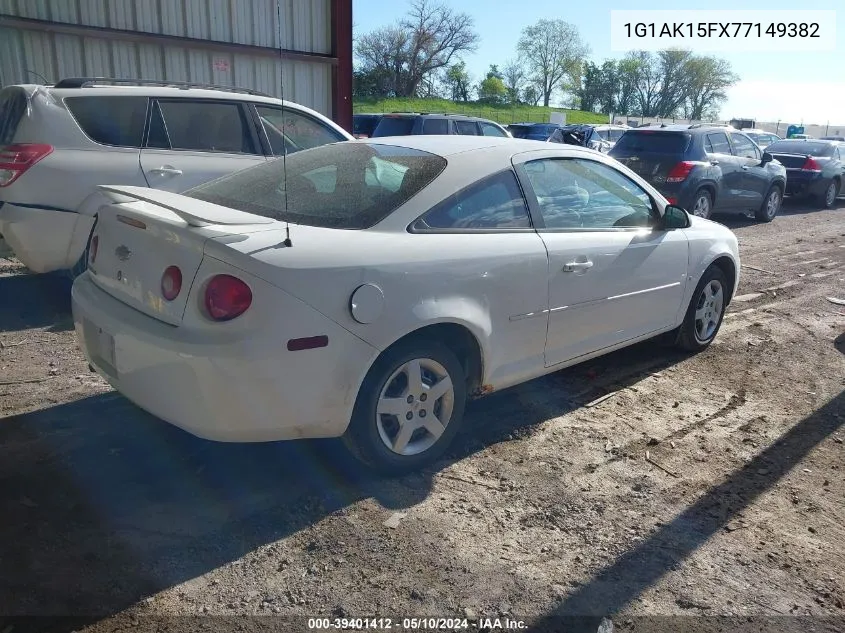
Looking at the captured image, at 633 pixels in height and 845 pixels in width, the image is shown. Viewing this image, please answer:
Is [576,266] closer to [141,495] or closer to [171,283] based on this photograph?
[171,283]

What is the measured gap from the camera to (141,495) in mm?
3254

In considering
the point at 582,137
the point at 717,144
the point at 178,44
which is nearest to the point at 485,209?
the point at 178,44

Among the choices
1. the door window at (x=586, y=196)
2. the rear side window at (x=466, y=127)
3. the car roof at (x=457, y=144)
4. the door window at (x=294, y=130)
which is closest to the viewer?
the car roof at (x=457, y=144)

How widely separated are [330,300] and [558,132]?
21.9 meters

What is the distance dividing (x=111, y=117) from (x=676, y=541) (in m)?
5.32

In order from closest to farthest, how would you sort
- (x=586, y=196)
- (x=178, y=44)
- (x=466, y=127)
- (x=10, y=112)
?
1. (x=586, y=196)
2. (x=10, y=112)
3. (x=178, y=44)
4. (x=466, y=127)

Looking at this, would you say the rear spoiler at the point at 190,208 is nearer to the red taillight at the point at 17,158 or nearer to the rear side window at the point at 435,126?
the red taillight at the point at 17,158

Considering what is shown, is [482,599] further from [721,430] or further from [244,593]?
[721,430]

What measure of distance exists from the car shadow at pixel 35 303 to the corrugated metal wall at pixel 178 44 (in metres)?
3.76

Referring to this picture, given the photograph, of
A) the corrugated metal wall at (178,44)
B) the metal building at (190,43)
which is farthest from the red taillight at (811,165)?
the corrugated metal wall at (178,44)

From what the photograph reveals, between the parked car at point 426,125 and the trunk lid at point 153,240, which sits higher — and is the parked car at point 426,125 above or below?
above

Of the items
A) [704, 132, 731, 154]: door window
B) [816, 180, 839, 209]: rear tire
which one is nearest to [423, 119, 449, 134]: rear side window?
[704, 132, 731, 154]: door window

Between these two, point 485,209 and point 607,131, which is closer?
point 485,209

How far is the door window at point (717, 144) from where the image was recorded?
11688 millimetres
